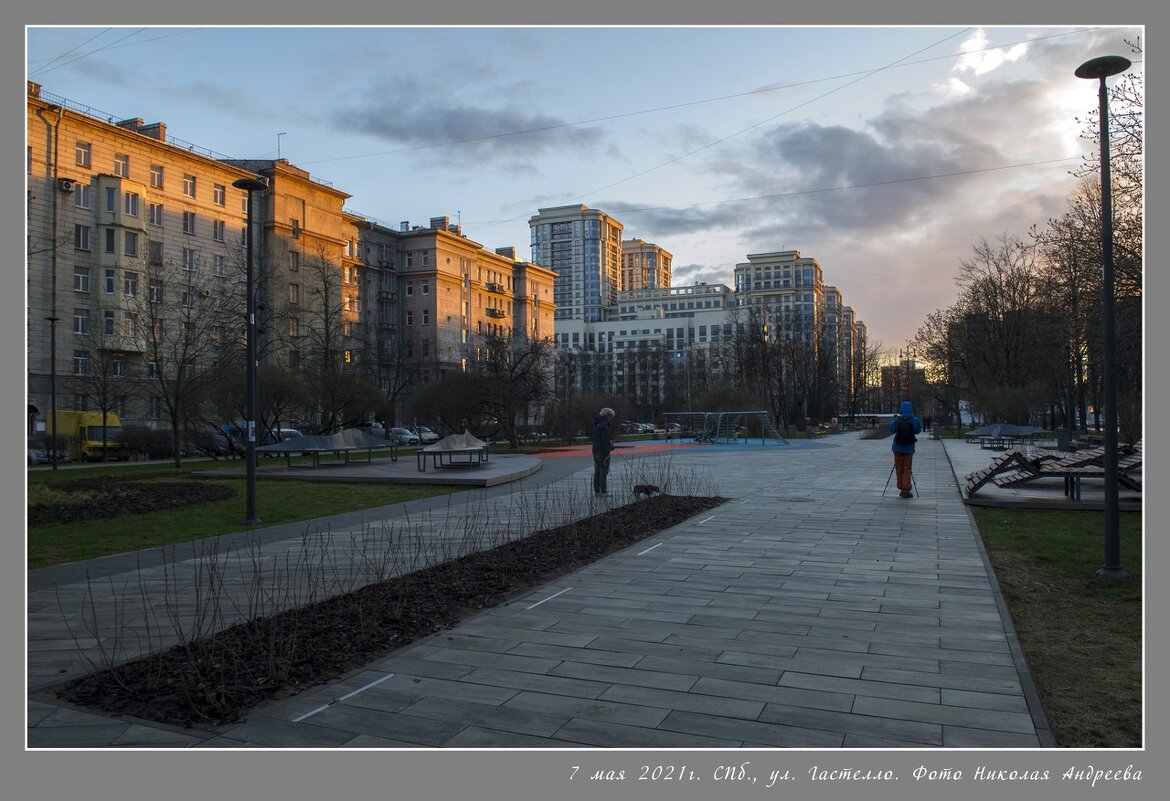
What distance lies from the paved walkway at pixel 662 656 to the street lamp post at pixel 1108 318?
4.23ft

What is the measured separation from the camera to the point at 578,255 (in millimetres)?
195750

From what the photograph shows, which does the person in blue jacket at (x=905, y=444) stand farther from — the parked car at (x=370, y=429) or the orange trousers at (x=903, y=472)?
the parked car at (x=370, y=429)

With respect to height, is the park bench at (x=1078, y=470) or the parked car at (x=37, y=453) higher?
the park bench at (x=1078, y=470)

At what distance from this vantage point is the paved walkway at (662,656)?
14.3ft

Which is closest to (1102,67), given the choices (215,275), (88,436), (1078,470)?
(1078,470)

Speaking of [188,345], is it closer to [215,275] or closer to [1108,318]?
[215,275]

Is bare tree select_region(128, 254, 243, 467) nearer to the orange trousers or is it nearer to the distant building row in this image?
the distant building row

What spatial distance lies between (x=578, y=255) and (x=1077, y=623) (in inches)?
7577

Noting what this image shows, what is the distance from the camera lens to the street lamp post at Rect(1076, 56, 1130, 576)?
7.82 meters

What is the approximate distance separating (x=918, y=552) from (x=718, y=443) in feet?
114

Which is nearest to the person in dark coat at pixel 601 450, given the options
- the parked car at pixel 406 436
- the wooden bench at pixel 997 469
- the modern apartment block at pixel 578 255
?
the wooden bench at pixel 997 469

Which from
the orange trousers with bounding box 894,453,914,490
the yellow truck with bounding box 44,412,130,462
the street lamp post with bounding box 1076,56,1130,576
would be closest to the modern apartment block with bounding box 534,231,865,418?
the yellow truck with bounding box 44,412,130,462

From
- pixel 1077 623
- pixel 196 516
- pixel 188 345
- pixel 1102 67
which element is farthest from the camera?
pixel 188 345

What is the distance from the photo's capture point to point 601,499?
51.8 ft
